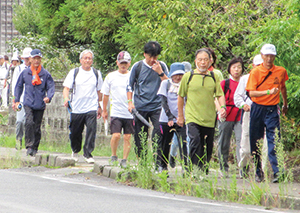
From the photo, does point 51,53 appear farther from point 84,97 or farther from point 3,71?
point 84,97

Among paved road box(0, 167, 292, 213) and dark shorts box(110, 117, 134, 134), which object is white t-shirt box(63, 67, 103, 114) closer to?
dark shorts box(110, 117, 134, 134)

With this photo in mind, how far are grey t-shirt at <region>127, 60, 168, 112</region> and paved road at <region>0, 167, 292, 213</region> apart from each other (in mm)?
1294

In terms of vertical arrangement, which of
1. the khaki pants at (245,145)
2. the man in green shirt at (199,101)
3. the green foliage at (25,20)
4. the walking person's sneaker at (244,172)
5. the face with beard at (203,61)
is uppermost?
the green foliage at (25,20)

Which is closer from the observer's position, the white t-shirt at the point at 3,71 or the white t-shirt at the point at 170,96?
the white t-shirt at the point at 170,96

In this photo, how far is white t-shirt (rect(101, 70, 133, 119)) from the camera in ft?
33.2

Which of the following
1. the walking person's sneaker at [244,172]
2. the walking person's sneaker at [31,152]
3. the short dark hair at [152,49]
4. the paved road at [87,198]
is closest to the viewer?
the paved road at [87,198]

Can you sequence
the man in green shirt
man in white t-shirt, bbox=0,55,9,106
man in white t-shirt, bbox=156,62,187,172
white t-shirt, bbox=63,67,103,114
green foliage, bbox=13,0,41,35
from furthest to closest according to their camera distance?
green foliage, bbox=13,0,41,35
man in white t-shirt, bbox=0,55,9,106
white t-shirt, bbox=63,67,103,114
man in white t-shirt, bbox=156,62,187,172
the man in green shirt

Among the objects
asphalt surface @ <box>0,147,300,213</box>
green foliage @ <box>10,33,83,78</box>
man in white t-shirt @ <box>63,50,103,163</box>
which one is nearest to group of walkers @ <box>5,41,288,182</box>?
man in white t-shirt @ <box>63,50,103,163</box>

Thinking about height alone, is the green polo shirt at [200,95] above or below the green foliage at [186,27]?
below

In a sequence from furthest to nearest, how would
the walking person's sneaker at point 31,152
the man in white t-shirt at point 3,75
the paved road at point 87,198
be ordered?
the man in white t-shirt at point 3,75, the walking person's sneaker at point 31,152, the paved road at point 87,198

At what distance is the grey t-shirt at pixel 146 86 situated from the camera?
938 cm

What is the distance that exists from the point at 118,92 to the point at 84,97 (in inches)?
44.2

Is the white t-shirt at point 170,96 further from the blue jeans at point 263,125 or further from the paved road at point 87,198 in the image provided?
the paved road at point 87,198

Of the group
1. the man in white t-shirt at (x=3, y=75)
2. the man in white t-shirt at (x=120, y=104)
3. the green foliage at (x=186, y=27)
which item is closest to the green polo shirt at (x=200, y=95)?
the green foliage at (x=186, y=27)
